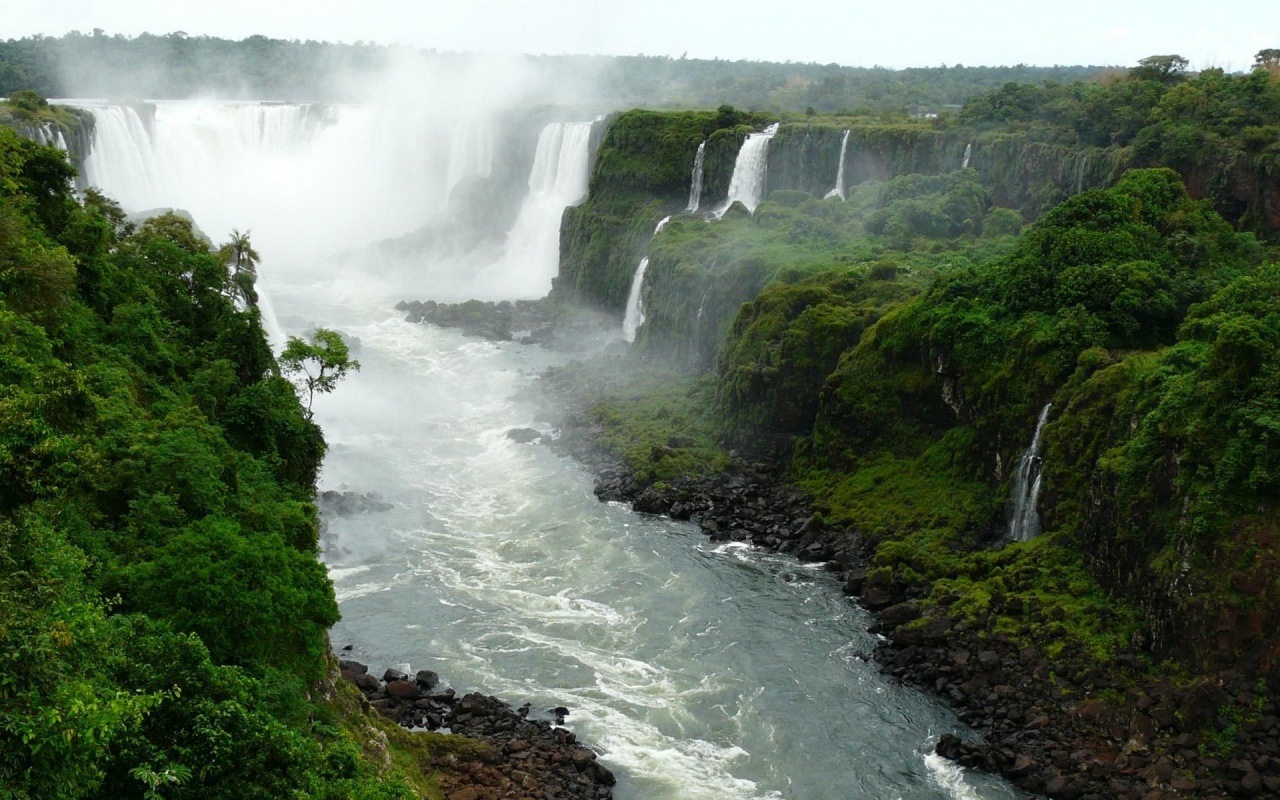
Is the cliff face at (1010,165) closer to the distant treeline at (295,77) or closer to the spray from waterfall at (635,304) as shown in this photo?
the spray from waterfall at (635,304)

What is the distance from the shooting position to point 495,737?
25.2 m

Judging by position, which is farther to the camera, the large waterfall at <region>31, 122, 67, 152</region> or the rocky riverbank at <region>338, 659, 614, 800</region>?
the large waterfall at <region>31, 122, 67, 152</region>

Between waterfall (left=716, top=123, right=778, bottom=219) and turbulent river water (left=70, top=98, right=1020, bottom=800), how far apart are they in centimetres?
1951

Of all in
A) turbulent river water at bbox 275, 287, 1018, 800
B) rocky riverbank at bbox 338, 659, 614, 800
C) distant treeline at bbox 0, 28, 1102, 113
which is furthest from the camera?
distant treeline at bbox 0, 28, 1102, 113

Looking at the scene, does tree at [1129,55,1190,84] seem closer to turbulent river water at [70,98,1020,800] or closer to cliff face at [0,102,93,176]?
turbulent river water at [70,98,1020,800]

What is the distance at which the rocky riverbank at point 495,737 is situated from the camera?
2295 centimetres

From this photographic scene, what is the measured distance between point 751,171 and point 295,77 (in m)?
84.6

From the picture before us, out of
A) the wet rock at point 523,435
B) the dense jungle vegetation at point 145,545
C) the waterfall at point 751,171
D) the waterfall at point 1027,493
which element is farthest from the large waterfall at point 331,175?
the waterfall at point 1027,493

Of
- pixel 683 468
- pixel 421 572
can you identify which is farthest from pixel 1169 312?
pixel 421 572

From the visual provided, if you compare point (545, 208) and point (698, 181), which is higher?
point (698, 181)

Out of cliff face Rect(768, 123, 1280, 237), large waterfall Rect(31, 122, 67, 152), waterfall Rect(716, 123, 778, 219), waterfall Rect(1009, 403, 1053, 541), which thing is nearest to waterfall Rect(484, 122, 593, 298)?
waterfall Rect(716, 123, 778, 219)

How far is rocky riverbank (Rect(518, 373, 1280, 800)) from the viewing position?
76.9ft

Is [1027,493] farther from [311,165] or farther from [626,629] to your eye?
[311,165]

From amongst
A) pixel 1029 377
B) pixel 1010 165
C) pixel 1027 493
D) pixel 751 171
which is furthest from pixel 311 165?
pixel 1027 493
